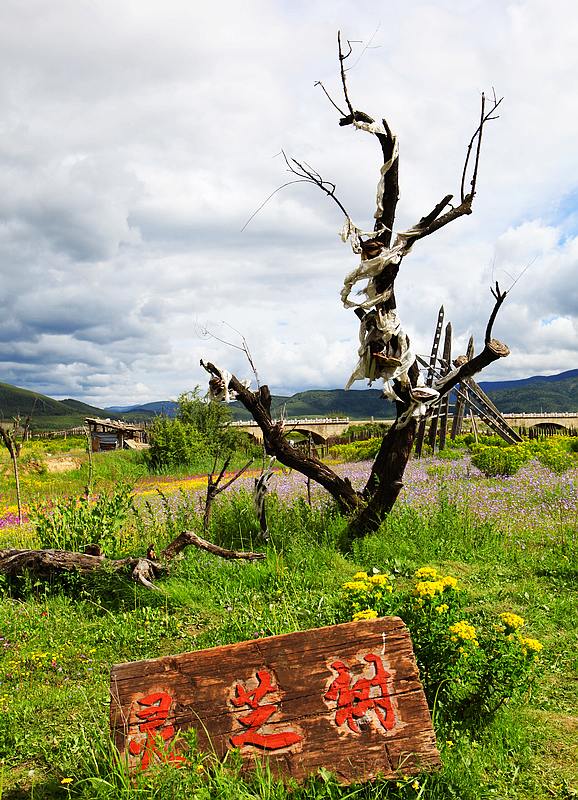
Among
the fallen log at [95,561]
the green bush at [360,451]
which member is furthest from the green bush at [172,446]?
the fallen log at [95,561]

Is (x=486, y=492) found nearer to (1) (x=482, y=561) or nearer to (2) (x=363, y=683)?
(1) (x=482, y=561)

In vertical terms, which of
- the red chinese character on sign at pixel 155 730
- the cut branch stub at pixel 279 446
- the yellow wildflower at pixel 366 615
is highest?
the cut branch stub at pixel 279 446

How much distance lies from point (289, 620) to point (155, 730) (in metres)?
1.94

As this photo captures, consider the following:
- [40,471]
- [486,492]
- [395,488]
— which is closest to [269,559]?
[395,488]

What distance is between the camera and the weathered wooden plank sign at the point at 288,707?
130 inches

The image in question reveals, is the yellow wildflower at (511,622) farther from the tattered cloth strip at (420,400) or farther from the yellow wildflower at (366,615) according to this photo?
the tattered cloth strip at (420,400)

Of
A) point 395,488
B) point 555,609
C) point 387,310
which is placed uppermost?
point 387,310

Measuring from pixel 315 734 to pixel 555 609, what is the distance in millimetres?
3780

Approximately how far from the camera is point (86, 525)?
7.71 meters

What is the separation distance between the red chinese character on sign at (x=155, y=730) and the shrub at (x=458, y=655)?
1.31 m

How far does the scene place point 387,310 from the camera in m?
7.77

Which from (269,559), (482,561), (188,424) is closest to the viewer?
(269,559)

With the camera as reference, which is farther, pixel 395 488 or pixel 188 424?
pixel 188 424

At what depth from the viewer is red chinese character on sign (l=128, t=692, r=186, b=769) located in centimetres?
325
